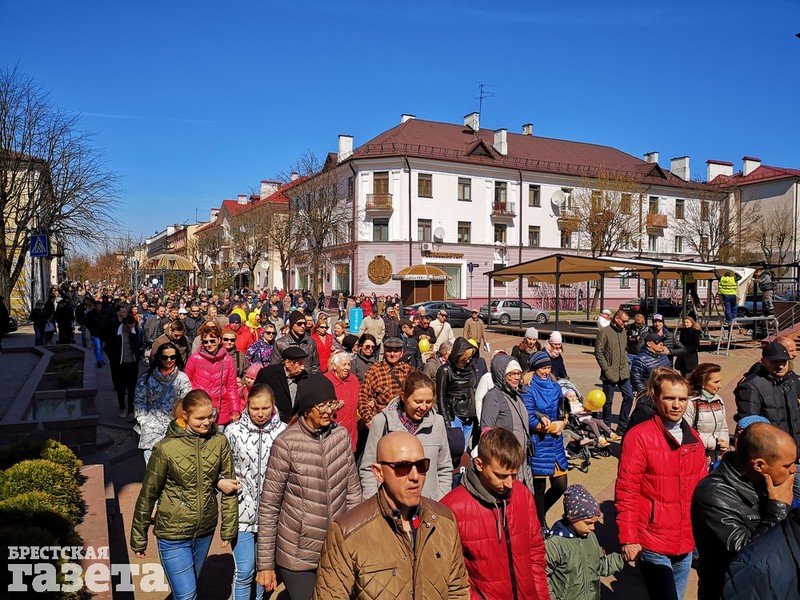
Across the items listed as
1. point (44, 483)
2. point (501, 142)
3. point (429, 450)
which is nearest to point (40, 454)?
point (44, 483)

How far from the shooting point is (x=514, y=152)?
159ft

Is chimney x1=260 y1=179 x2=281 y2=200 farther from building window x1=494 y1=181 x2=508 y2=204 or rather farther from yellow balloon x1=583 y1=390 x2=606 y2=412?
yellow balloon x1=583 y1=390 x2=606 y2=412

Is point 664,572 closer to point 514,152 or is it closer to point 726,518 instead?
point 726,518

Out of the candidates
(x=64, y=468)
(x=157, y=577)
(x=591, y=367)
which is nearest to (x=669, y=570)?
(x=157, y=577)

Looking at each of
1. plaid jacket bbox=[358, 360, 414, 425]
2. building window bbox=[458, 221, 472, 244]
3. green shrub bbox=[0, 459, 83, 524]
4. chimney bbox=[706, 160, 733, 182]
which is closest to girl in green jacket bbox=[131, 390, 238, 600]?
green shrub bbox=[0, 459, 83, 524]

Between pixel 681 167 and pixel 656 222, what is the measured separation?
29.4ft

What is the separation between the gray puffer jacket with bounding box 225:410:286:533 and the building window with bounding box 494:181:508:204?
42.8 metres

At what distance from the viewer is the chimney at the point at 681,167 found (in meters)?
54.6

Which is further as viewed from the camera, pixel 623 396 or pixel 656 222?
pixel 656 222

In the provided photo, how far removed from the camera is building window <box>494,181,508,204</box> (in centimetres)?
4519

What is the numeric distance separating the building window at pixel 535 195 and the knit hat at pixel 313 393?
147ft

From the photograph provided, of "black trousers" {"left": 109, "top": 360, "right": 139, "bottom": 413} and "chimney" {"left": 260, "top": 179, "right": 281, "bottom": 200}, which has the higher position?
"chimney" {"left": 260, "top": 179, "right": 281, "bottom": 200}

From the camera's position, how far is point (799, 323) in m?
21.2

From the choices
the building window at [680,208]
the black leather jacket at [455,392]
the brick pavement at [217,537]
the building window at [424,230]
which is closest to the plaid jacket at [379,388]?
the black leather jacket at [455,392]
